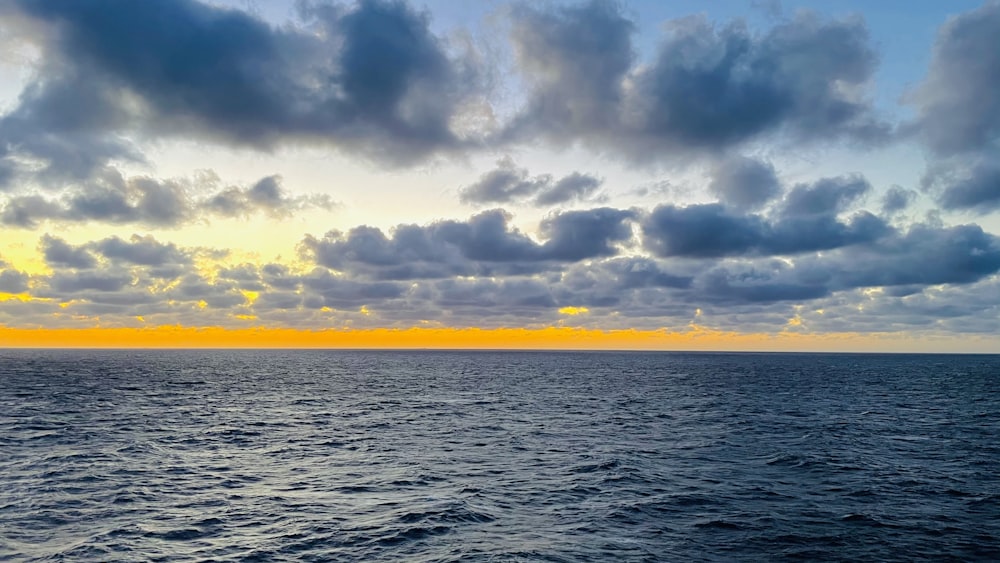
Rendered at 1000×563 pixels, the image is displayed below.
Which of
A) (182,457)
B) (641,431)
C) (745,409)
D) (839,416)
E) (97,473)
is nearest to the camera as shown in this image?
(97,473)

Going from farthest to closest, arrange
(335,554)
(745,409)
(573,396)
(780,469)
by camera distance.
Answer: (573,396) → (745,409) → (780,469) → (335,554)

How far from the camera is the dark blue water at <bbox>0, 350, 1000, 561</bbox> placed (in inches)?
1126

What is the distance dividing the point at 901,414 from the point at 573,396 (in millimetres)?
51651

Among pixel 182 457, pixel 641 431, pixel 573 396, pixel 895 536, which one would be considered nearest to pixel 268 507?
pixel 182 457

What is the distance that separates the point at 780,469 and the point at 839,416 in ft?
143

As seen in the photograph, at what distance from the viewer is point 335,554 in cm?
2739

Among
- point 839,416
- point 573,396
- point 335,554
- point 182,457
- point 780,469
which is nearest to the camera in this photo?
point 335,554

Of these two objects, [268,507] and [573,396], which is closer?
[268,507]

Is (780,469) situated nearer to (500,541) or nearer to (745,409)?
(500,541)

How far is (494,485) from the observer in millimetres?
40656

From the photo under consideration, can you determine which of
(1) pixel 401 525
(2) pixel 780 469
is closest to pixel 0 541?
(1) pixel 401 525

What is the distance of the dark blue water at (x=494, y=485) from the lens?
2859 cm

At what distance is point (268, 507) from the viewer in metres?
35.0

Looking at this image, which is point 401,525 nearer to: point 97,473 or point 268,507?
point 268,507
